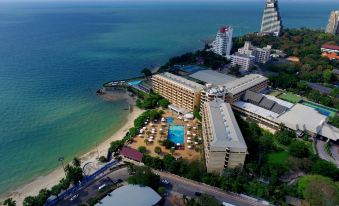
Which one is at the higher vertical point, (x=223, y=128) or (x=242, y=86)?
(x=223, y=128)

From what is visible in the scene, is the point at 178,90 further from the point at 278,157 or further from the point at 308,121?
the point at 308,121

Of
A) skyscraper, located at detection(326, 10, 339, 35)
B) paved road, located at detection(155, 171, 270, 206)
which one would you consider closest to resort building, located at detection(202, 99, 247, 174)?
paved road, located at detection(155, 171, 270, 206)

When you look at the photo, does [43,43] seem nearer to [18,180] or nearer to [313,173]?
[18,180]

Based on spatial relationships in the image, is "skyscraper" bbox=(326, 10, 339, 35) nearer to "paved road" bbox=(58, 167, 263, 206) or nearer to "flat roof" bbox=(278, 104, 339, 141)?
"flat roof" bbox=(278, 104, 339, 141)

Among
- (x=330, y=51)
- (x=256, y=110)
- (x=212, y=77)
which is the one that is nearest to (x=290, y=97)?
(x=256, y=110)

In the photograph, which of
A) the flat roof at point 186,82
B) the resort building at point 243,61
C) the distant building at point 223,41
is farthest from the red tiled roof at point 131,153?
the distant building at point 223,41
